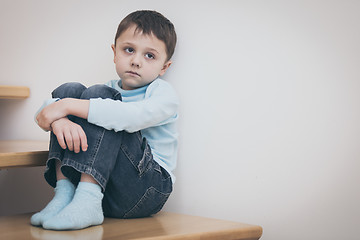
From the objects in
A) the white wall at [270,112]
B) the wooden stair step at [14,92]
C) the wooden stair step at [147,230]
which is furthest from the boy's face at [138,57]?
the wooden stair step at [14,92]

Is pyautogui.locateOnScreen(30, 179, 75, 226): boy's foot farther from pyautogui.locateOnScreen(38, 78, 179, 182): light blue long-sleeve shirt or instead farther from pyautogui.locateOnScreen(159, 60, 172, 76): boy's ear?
pyautogui.locateOnScreen(159, 60, 172, 76): boy's ear

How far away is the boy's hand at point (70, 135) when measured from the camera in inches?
34.0

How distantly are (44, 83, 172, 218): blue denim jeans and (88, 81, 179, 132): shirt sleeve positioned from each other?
2cm

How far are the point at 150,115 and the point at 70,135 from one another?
0.18m

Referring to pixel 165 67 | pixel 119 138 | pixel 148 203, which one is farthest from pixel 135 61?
pixel 148 203

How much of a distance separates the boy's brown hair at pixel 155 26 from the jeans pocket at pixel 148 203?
0.36m

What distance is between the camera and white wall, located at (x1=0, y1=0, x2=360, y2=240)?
3.04 feet

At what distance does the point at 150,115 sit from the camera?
0.96 meters

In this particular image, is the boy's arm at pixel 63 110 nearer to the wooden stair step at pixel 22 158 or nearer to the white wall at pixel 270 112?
the wooden stair step at pixel 22 158

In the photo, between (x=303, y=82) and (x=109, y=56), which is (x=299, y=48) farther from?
(x=109, y=56)

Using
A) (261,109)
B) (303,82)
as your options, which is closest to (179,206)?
(261,109)

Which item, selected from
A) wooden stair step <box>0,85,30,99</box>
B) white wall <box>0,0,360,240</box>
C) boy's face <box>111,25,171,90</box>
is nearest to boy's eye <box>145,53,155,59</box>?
boy's face <box>111,25,171,90</box>

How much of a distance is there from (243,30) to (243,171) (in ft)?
1.13

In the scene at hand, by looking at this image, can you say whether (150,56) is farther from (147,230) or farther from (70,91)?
(147,230)
